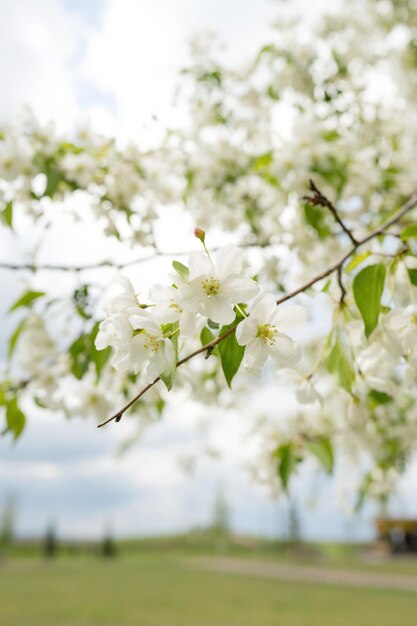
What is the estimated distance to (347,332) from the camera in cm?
97

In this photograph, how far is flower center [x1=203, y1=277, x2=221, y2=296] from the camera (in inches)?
26.0

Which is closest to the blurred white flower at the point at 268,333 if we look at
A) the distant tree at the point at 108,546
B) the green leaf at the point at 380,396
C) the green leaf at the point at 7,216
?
the green leaf at the point at 380,396

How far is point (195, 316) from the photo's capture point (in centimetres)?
66

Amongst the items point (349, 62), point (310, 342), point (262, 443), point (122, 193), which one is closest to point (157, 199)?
point (122, 193)

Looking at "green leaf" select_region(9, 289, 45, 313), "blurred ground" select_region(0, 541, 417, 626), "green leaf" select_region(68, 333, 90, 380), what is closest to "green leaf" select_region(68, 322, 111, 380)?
"green leaf" select_region(68, 333, 90, 380)

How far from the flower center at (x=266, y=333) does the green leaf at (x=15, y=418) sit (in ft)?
2.46

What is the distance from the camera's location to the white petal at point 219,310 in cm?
65

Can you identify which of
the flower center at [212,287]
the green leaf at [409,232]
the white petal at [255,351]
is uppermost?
the green leaf at [409,232]

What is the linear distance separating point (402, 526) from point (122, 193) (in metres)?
23.2

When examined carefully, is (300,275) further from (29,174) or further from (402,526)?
(402,526)

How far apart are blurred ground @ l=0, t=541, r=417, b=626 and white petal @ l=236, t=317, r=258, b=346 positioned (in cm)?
846

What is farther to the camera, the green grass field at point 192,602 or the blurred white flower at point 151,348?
the green grass field at point 192,602

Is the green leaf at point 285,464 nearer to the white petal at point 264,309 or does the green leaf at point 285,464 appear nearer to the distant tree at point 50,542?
the white petal at point 264,309

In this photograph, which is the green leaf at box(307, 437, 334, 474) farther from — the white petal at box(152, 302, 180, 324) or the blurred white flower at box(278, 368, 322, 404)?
the white petal at box(152, 302, 180, 324)
